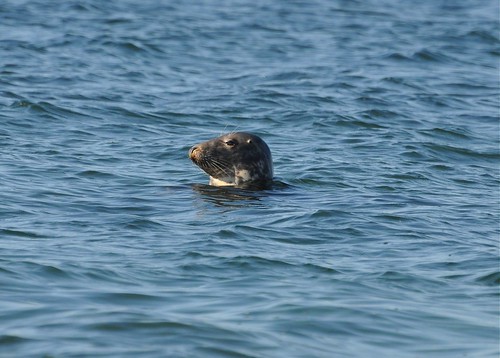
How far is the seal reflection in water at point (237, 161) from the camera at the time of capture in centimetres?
1527

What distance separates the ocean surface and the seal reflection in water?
10.4 inches

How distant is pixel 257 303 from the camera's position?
9.21 meters

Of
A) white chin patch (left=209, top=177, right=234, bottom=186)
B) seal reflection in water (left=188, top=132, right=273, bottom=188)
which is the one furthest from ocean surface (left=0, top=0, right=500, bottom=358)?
seal reflection in water (left=188, top=132, right=273, bottom=188)

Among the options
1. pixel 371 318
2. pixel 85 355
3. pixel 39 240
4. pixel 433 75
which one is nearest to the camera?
pixel 85 355

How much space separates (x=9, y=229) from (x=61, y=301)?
258 centimetres

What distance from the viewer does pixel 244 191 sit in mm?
14812

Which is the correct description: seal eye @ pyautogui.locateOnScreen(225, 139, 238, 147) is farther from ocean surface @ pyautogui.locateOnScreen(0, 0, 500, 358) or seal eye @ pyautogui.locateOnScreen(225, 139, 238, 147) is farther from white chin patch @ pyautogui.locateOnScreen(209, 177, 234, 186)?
ocean surface @ pyautogui.locateOnScreen(0, 0, 500, 358)

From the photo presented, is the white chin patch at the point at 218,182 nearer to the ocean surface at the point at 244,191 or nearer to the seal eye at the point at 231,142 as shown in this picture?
the ocean surface at the point at 244,191

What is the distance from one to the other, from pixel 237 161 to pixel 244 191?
0.67m

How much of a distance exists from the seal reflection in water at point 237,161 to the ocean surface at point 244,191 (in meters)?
0.26

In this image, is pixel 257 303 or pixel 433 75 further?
pixel 433 75

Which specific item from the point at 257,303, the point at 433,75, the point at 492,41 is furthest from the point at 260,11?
the point at 257,303

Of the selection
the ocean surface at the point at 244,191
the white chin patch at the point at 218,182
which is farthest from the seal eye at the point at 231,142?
the ocean surface at the point at 244,191

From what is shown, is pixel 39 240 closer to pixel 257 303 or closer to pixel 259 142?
pixel 257 303
